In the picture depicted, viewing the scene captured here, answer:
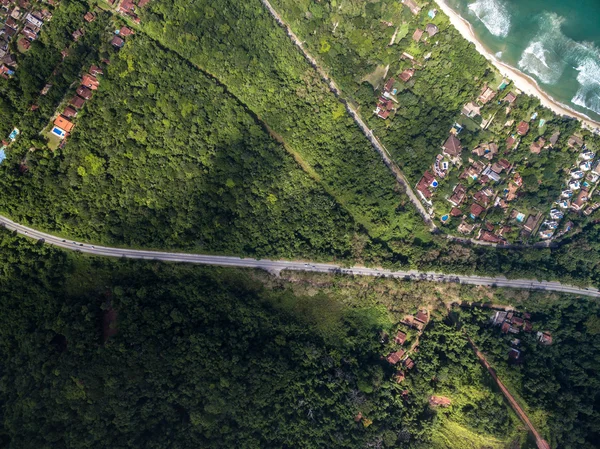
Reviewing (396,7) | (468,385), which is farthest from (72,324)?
(396,7)

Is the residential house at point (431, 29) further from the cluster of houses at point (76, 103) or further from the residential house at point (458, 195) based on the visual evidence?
the cluster of houses at point (76, 103)

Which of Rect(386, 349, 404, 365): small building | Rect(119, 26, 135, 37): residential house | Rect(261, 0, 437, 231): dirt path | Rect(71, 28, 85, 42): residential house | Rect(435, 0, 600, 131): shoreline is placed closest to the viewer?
Rect(71, 28, 85, 42): residential house

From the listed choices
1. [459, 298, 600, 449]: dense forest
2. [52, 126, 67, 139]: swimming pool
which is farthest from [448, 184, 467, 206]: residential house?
[52, 126, 67, 139]: swimming pool

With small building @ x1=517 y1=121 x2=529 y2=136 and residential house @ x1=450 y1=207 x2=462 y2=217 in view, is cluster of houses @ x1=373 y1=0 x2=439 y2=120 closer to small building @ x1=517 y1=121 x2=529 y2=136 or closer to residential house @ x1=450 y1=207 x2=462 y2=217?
residential house @ x1=450 y1=207 x2=462 y2=217

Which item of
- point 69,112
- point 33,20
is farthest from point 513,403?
point 33,20

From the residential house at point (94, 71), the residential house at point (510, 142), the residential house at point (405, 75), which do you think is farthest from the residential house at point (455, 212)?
the residential house at point (94, 71)

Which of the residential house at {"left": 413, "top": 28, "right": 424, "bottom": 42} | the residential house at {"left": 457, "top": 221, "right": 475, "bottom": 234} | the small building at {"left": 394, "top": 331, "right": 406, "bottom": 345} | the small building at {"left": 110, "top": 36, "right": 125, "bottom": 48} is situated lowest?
the small building at {"left": 394, "top": 331, "right": 406, "bottom": 345}
